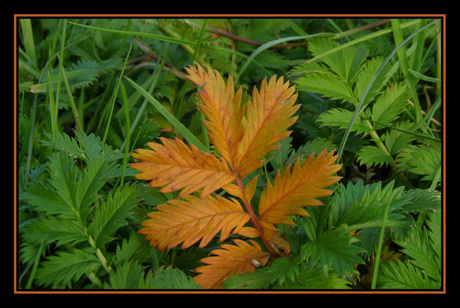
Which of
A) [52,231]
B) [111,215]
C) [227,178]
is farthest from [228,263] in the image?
[52,231]

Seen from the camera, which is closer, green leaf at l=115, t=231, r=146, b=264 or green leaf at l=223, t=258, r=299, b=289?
green leaf at l=223, t=258, r=299, b=289

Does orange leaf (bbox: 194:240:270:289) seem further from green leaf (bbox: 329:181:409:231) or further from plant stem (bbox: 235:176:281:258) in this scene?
green leaf (bbox: 329:181:409:231)

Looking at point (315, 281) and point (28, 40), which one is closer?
point (315, 281)

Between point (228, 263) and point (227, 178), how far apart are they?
0.64ft

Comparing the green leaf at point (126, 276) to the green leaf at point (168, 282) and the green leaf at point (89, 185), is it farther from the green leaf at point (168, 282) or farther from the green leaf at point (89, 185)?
the green leaf at point (89, 185)

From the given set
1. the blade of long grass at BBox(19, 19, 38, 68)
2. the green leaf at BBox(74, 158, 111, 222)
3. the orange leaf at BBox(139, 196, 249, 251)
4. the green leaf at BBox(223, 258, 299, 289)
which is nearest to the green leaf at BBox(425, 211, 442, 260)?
the green leaf at BBox(223, 258, 299, 289)

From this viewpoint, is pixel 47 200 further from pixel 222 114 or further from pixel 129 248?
pixel 222 114

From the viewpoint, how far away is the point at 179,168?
90 centimetres

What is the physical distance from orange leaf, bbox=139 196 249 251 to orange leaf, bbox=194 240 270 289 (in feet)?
0.17

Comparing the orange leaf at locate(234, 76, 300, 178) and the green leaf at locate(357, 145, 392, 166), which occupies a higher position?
the orange leaf at locate(234, 76, 300, 178)

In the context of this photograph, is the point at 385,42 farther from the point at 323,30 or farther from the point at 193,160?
the point at 193,160

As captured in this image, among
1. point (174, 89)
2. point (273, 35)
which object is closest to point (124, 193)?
point (174, 89)

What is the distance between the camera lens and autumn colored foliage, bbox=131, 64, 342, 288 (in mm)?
896

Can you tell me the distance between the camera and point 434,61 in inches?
63.2
